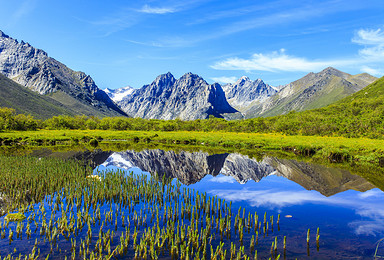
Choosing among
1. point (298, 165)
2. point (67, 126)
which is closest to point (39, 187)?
point (298, 165)

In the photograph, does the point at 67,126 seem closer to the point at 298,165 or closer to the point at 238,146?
the point at 238,146

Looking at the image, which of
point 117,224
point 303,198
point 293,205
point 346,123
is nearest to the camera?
point 117,224

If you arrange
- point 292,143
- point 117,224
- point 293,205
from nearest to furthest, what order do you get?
1. point 117,224
2. point 293,205
3. point 292,143

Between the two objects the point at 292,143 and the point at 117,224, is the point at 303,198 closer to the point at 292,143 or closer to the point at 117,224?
the point at 117,224

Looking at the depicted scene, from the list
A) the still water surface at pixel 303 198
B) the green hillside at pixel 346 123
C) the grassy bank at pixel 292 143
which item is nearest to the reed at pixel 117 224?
the still water surface at pixel 303 198

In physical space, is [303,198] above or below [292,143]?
below

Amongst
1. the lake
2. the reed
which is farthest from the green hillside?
the reed

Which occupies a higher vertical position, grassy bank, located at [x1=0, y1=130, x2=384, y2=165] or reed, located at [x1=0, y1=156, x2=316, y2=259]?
grassy bank, located at [x1=0, y1=130, x2=384, y2=165]

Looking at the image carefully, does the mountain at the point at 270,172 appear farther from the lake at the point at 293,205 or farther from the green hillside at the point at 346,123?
the green hillside at the point at 346,123

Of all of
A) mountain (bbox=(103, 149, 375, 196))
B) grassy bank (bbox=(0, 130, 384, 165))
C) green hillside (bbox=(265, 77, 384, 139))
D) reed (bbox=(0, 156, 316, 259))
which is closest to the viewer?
reed (bbox=(0, 156, 316, 259))

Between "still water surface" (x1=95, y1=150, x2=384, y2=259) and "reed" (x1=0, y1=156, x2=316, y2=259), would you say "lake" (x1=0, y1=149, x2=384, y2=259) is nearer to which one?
"still water surface" (x1=95, y1=150, x2=384, y2=259)

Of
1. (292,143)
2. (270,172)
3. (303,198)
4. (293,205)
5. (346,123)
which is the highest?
(346,123)

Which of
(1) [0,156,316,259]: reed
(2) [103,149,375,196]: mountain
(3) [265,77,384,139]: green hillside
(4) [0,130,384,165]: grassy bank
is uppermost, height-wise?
(3) [265,77,384,139]: green hillside

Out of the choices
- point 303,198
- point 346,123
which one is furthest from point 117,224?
point 346,123
